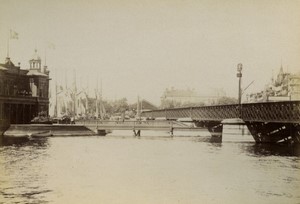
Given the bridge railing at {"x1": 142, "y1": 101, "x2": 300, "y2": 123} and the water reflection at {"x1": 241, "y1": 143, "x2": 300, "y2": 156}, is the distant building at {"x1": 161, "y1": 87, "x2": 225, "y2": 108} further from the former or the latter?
the water reflection at {"x1": 241, "y1": 143, "x2": 300, "y2": 156}

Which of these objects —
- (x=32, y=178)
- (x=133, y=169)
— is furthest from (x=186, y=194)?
(x=32, y=178)

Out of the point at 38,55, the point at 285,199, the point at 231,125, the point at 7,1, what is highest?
the point at 7,1

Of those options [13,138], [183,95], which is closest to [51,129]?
[13,138]

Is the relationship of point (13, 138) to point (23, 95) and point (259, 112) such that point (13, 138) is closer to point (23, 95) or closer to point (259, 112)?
point (23, 95)

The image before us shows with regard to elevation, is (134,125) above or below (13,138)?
above

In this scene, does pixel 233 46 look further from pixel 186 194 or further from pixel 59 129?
pixel 59 129

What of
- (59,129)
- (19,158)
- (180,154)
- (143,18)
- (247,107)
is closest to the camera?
(143,18)

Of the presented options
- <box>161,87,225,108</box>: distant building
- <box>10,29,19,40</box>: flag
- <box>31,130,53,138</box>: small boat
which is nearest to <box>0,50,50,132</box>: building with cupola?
<box>31,130,53,138</box>: small boat
